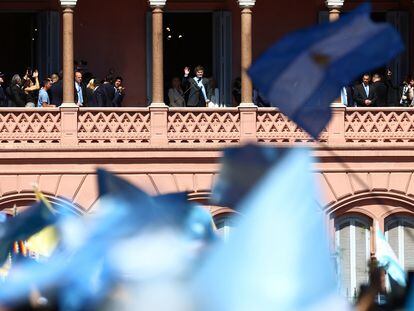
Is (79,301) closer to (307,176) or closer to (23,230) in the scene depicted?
(307,176)

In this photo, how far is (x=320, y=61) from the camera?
9.59 m

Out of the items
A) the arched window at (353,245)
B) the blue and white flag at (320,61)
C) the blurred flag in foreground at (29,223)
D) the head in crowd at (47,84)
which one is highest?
the head in crowd at (47,84)

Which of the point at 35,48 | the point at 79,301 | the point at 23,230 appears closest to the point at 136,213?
the point at 79,301

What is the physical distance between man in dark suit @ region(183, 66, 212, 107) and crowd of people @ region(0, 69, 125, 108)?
4.19 ft

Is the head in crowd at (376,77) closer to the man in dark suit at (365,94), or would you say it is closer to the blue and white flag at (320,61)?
the man in dark suit at (365,94)

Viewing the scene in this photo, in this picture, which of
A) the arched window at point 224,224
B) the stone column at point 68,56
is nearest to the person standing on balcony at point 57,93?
the stone column at point 68,56

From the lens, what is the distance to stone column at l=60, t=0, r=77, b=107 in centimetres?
3216

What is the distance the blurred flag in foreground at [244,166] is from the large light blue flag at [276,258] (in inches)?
6.9

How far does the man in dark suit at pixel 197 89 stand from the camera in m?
33.3

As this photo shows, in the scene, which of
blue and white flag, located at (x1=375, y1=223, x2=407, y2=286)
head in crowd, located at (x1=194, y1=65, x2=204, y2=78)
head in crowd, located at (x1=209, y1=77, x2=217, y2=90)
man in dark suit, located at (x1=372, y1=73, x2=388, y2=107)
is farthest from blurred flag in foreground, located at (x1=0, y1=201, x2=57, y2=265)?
head in crowd, located at (x1=209, y1=77, x2=217, y2=90)

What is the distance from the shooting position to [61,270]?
26.7ft

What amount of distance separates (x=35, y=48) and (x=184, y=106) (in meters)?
3.63

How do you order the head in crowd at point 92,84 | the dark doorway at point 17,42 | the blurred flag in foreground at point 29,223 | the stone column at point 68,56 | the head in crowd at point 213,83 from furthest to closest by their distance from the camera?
the dark doorway at point 17,42 < the head in crowd at point 213,83 < the head in crowd at point 92,84 < the stone column at point 68,56 < the blurred flag in foreground at point 29,223

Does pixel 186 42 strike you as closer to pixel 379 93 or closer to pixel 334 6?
pixel 334 6
